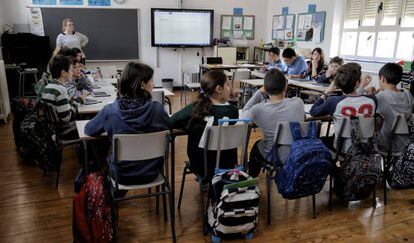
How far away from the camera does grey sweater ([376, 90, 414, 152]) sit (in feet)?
9.08

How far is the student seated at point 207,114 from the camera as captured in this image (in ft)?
7.29

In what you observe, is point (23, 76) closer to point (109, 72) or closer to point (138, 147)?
point (109, 72)

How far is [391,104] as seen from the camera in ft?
9.07

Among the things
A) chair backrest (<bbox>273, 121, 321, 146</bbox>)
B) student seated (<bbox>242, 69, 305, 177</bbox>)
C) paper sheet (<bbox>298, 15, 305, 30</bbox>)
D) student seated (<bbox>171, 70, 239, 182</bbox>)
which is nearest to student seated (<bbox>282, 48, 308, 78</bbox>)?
paper sheet (<bbox>298, 15, 305, 30</bbox>)

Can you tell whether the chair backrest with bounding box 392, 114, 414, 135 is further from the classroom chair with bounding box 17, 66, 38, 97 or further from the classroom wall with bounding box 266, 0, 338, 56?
the classroom chair with bounding box 17, 66, 38, 97

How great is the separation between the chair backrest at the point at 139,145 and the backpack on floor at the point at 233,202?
434mm

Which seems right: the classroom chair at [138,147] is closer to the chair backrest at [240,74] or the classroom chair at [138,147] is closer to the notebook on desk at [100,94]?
the notebook on desk at [100,94]

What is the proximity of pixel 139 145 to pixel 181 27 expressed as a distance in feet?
21.0

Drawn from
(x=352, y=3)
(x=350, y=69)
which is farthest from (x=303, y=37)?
(x=350, y=69)

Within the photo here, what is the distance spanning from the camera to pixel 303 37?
23.0ft

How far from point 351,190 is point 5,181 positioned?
9.97ft

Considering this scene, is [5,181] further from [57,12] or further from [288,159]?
[57,12]

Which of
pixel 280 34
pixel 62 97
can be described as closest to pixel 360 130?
pixel 62 97

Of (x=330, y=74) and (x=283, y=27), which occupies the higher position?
(x=283, y=27)
